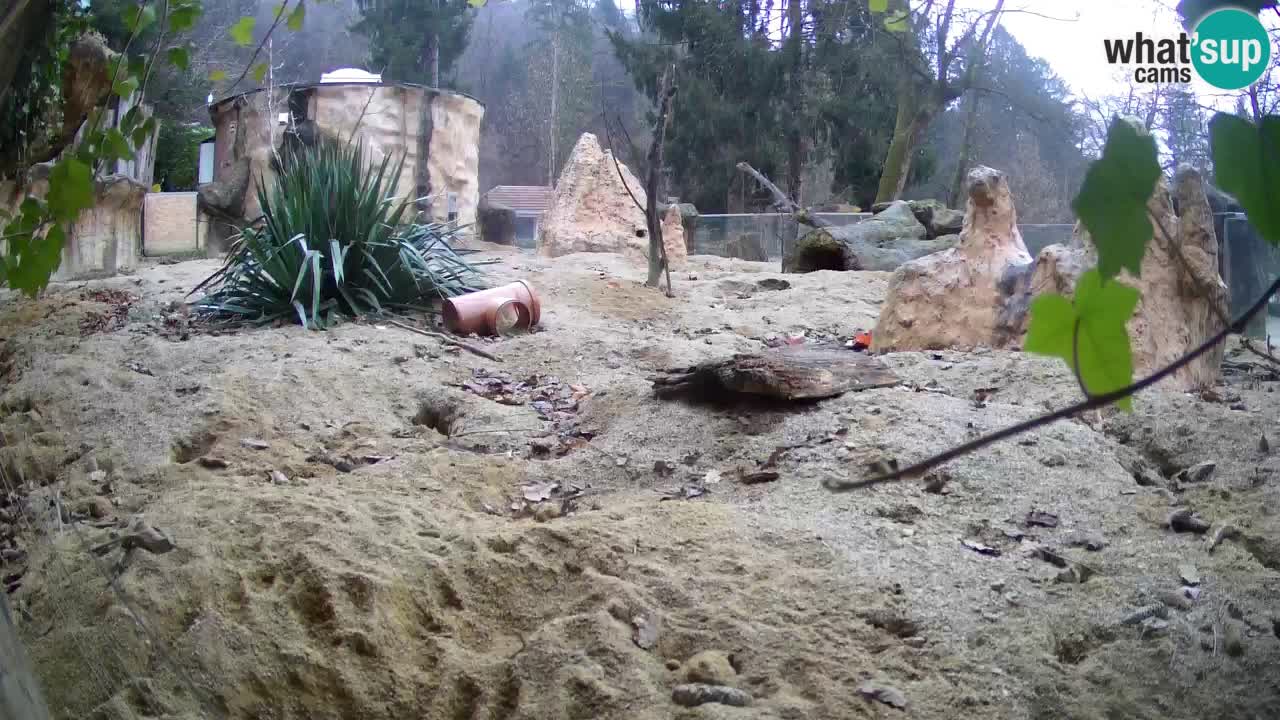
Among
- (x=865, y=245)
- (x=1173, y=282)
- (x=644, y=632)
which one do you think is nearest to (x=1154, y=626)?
(x=644, y=632)

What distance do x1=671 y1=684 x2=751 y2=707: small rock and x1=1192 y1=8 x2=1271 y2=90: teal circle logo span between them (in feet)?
3.76

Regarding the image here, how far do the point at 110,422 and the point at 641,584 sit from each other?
7.39ft

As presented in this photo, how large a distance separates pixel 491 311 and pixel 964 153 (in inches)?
322

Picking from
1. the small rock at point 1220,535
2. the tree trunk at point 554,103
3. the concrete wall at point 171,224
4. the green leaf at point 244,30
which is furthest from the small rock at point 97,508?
the tree trunk at point 554,103

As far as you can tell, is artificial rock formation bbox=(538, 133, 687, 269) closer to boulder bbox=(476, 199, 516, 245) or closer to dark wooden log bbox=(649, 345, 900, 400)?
boulder bbox=(476, 199, 516, 245)

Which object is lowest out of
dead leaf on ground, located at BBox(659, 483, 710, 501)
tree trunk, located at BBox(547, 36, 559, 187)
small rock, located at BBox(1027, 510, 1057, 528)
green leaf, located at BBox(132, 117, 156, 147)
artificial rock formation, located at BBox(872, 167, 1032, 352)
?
dead leaf on ground, located at BBox(659, 483, 710, 501)

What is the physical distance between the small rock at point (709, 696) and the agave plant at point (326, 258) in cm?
398

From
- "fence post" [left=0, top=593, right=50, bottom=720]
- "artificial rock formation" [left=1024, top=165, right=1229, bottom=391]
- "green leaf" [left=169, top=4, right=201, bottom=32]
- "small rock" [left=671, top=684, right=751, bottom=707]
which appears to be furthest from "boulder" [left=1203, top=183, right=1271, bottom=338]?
"fence post" [left=0, top=593, right=50, bottom=720]

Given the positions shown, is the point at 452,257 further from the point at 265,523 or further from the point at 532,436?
the point at 265,523

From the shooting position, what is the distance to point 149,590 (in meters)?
2.07

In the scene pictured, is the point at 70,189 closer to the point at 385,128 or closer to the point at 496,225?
the point at 496,225

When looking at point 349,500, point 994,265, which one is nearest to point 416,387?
point 349,500

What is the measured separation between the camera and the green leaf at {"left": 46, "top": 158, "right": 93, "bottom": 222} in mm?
1595

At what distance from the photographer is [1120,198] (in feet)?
2.44
